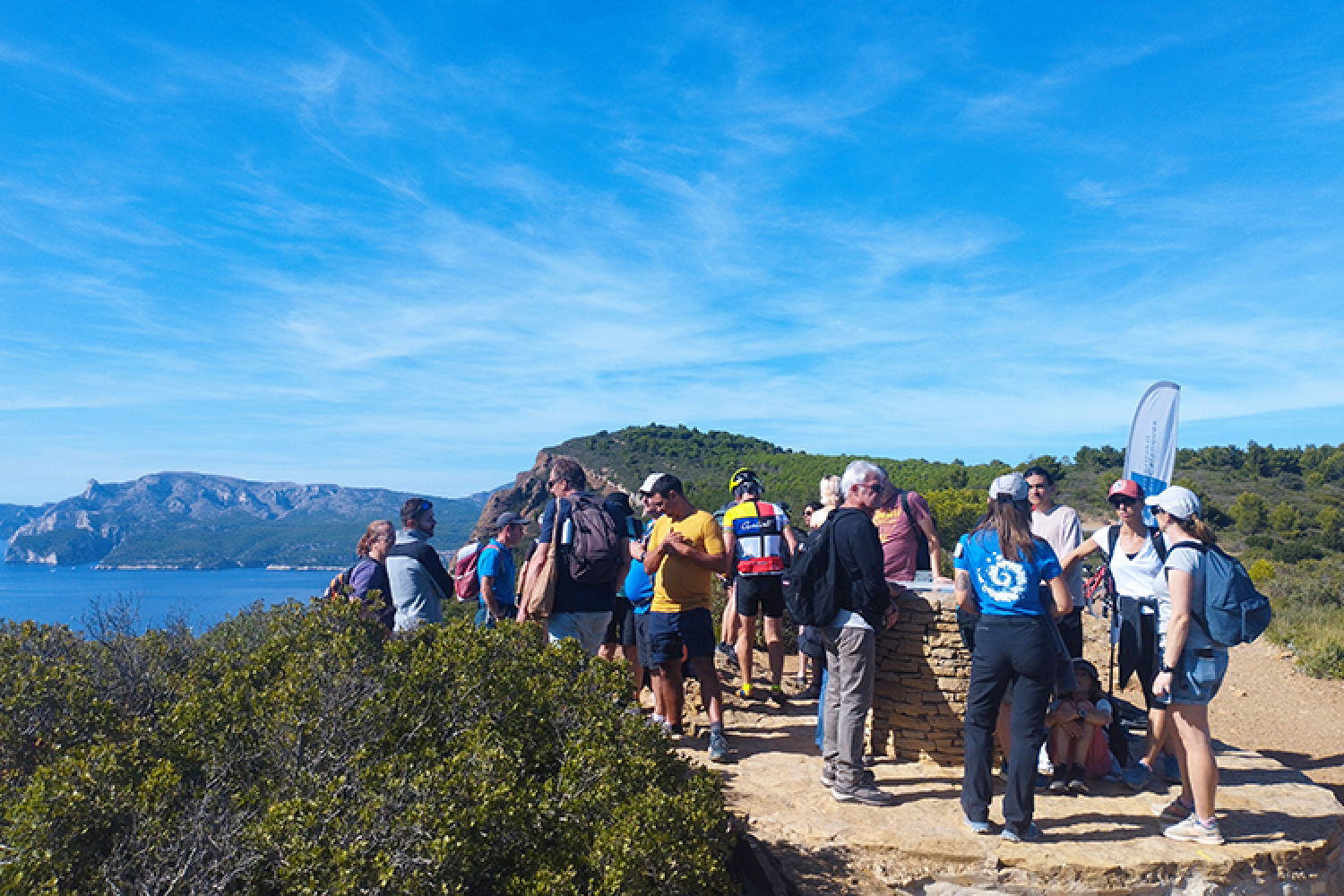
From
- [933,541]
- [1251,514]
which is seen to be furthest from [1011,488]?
[1251,514]

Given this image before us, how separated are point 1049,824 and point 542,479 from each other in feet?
194

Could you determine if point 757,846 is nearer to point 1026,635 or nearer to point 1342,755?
point 1026,635

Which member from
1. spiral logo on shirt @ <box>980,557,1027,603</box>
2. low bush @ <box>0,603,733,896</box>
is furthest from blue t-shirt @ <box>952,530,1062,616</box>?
low bush @ <box>0,603,733,896</box>

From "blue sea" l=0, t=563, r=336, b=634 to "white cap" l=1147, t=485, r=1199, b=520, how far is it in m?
6.64

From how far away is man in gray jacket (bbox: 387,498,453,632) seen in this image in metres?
5.10

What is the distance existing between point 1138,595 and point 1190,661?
0.90m

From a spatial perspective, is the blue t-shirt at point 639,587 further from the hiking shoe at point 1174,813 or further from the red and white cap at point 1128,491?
the hiking shoe at point 1174,813

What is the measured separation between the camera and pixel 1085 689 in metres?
4.31

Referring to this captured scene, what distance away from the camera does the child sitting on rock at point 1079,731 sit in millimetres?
4234

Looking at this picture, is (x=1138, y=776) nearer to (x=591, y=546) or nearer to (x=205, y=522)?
(x=591, y=546)

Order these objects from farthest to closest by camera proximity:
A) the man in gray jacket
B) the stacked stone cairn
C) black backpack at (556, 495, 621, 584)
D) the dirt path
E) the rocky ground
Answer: the dirt path < the man in gray jacket < black backpack at (556, 495, 621, 584) < the stacked stone cairn < the rocky ground

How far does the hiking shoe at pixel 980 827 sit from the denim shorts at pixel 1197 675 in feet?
3.21

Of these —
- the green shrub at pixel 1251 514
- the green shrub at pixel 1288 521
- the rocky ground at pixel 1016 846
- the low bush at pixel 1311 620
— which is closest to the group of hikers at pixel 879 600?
the rocky ground at pixel 1016 846

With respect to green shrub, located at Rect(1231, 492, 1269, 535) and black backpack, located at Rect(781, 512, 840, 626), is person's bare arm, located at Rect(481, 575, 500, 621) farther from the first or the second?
green shrub, located at Rect(1231, 492, 1269, 535)
